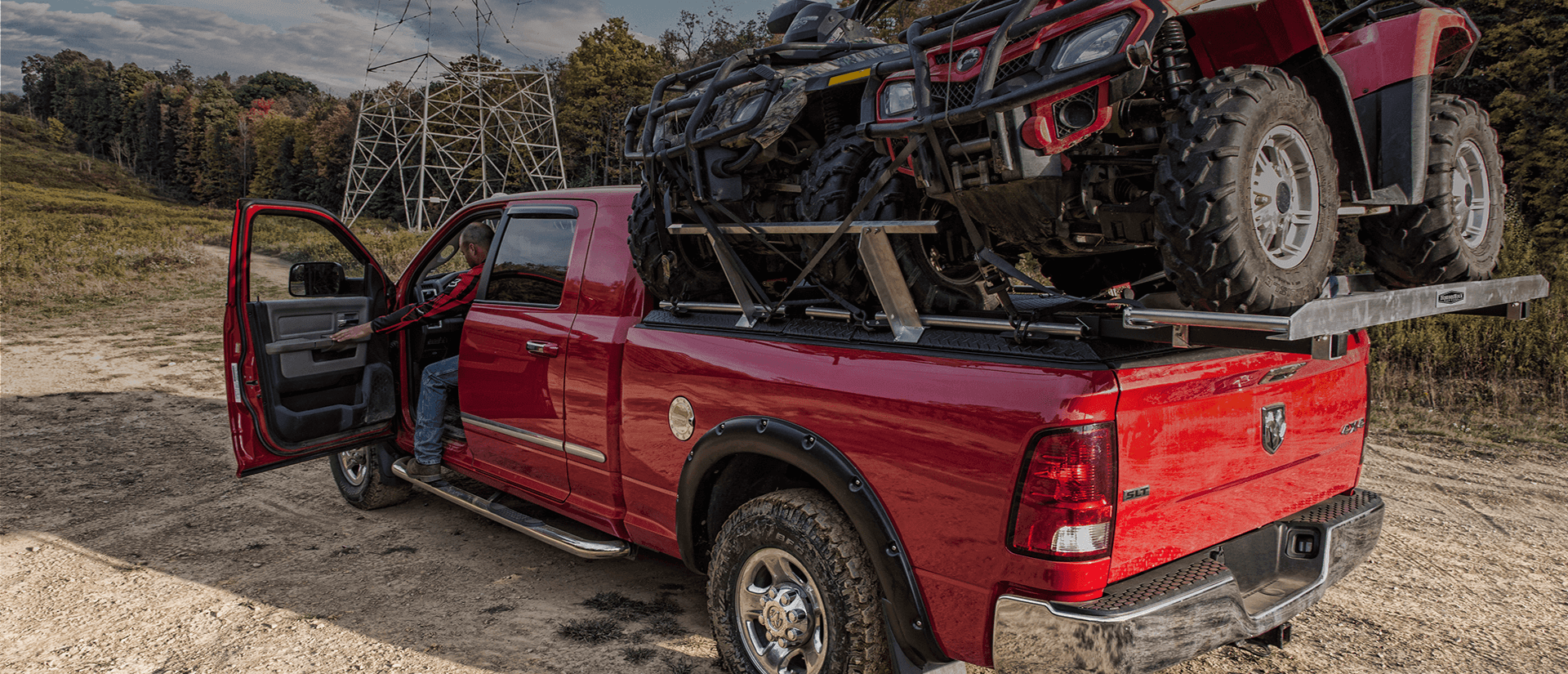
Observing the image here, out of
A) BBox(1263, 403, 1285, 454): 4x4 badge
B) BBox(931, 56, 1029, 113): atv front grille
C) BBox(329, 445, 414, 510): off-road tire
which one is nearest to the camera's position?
BBox(931, 56, 1029, 113): atv front grille

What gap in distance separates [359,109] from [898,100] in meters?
48.3

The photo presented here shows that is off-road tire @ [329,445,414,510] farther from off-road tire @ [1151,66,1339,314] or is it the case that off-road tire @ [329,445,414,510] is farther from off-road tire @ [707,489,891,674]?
off-road tire @ [1151,66,1339,314]

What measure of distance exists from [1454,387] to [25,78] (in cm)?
18554

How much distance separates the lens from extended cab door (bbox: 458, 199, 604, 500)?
390 cm

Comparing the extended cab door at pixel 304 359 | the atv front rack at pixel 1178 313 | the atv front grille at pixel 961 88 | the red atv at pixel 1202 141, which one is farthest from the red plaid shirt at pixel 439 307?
the atv front grille at pixel 961 88

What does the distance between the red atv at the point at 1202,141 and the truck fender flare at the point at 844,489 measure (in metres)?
0.65

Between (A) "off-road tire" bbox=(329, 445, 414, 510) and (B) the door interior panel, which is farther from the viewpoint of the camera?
(A) "off-road tire" bbox=(329, 445, 414, 510)

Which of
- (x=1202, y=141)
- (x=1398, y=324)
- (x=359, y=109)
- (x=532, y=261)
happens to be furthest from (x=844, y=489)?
(x=359, y=109)

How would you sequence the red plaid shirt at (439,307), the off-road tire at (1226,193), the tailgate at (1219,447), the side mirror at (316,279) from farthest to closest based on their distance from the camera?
the side mirror at (316,279), the red plaid shirt at (439,307), the tailgate at (1219,447), the off-road tire at (1226,193)

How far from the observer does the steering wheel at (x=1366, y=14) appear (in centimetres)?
267

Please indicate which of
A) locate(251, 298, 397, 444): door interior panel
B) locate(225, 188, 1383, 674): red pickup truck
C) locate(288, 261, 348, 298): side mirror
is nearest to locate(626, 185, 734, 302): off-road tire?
locate(225, 188, 1383, 674): red pickup truck

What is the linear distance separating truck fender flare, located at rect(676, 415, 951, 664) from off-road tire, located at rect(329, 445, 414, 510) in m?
2.83

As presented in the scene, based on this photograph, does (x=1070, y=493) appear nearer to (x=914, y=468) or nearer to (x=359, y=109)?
(x=914, y=468)

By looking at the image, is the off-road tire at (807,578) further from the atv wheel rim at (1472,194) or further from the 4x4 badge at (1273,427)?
the atv wheel rim at (1472,194)
